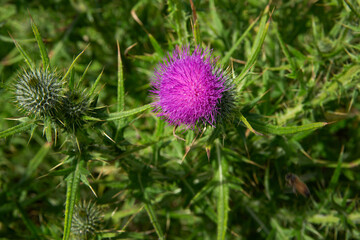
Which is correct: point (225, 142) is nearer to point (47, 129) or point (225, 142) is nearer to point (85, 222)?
point (47, 129)

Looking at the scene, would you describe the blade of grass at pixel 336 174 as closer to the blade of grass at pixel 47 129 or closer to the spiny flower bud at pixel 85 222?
the spiny flower bud at pixel 85 222

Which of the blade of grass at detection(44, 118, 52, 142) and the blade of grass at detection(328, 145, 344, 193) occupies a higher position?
the blade of grass at detection(44, 118, 52, 142)

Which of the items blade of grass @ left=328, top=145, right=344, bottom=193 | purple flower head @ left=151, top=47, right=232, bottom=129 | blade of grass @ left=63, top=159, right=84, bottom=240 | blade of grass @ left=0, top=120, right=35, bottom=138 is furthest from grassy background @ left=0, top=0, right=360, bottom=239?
blade of grass @ left=0, top=120, right=35, bottom=138

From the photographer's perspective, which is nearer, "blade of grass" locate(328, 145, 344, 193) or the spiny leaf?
"blade of grass" locate(328, 145, 344, 193)

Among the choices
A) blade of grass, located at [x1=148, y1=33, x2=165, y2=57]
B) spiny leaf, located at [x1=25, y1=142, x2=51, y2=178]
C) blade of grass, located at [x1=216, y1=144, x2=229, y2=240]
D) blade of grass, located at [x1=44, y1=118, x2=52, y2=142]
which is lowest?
blade of grass, located at [x1=216, y1=144, x2=229, y2=240]

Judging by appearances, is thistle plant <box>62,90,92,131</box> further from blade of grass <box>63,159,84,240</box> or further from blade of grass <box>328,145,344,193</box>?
blade of grass <box>328,145,344,193</box>

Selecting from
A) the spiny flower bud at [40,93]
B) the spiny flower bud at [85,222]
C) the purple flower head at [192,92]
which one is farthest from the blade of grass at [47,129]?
the spiny flower bud at [85,222]

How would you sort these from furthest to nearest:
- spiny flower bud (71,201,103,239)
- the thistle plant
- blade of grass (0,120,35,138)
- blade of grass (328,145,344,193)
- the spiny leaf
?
1. the spiny leaf
2. blade of grass (328,145,344,193)
3. spiny flower bud (71,201,103,239)
4. the thistle plant
5. blade of grass (0,120,35,138)
